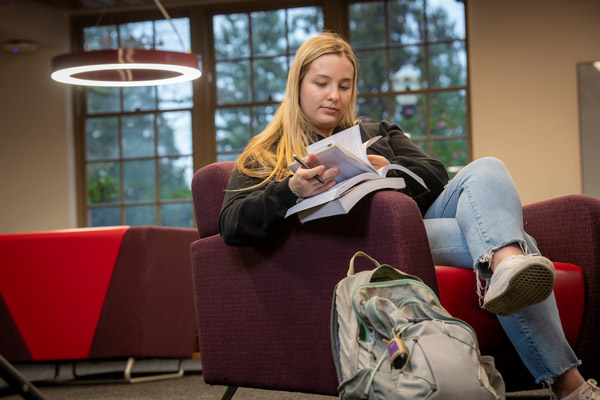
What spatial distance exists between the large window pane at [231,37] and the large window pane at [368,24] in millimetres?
931

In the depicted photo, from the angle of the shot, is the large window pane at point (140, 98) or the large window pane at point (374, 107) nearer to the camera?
the large window pane at point (374, 107)

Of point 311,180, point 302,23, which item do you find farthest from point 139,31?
point 311,180

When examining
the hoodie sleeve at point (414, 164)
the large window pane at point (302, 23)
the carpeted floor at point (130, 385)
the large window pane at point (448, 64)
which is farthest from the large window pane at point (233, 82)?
the hoodie sleeve at point (414, 164)

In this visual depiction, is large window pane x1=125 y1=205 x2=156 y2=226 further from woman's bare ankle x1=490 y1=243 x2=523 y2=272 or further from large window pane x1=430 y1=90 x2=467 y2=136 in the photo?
woman's bare ankle x1=490 y1=243 x2=523 y2=272

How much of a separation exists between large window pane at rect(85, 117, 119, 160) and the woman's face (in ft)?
14.9

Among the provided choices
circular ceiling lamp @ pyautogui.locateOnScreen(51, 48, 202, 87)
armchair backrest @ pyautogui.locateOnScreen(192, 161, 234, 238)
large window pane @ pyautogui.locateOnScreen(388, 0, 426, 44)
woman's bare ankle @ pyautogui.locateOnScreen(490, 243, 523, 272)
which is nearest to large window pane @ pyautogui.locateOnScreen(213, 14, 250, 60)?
large window pane @ pyautogui.locateOnScreen(388, 0, 426, 44)

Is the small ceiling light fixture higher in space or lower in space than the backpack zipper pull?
higher

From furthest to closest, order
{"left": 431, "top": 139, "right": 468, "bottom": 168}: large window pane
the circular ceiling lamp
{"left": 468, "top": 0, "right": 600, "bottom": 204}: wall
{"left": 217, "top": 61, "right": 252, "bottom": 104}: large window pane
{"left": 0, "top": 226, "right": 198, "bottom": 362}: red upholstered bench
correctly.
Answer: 1. {"left": 217, "top": 61, "right": 252, "bottom": 104}: large window pane
2. {"left": 431, "top": 139, "right": 468, "bottom": 168}: large window pane
3. {"left": 468, "top": 0, "right": 600, "bottom": 204}: wall
4. the circular ceiling lamp
5. {"left": 0, "top": 226, "right": 198, "bottom": 362}: red upholstered bench

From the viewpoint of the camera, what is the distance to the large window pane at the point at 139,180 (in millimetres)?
6286

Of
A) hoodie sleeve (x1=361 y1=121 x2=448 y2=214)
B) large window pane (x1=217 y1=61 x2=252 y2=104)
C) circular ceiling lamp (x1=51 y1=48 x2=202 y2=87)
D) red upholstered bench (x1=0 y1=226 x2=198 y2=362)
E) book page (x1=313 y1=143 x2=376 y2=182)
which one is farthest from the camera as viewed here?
large window pane (x1=217 y1=61 x2=252 y2=104)

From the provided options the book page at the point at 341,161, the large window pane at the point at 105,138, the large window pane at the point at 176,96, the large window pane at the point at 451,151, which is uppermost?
the large window pane at the point at 176,96

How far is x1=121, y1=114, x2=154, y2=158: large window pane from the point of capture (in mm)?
6298

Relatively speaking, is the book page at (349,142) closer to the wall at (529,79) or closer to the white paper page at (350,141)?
the white paper page at (350,141)

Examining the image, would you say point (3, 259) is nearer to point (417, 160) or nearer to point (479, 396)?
point (417, 160)
